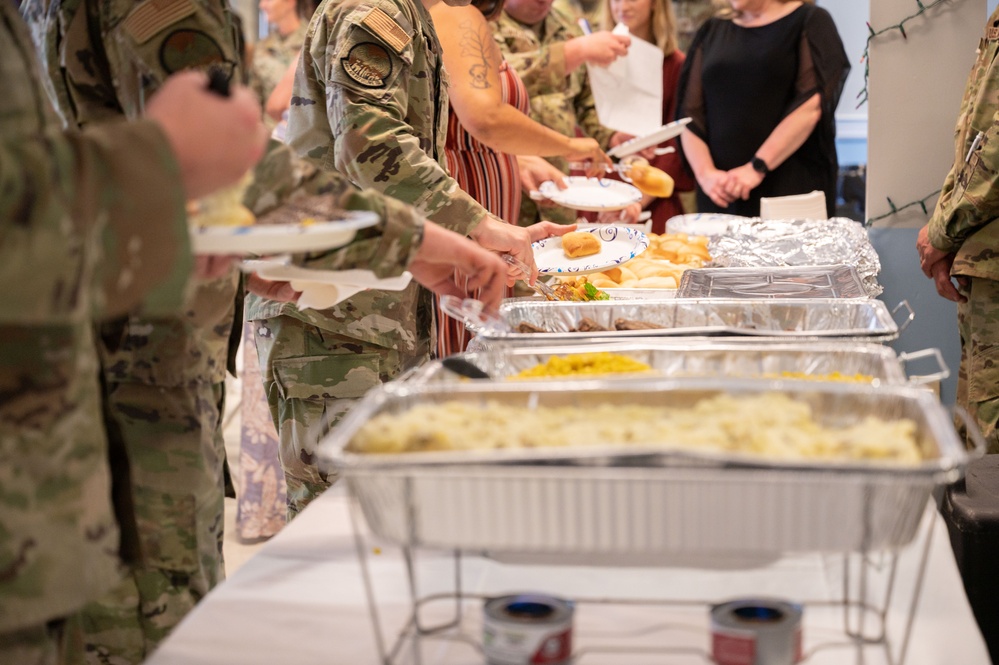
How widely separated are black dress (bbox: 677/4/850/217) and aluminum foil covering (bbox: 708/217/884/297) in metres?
1.27

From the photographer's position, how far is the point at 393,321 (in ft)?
5.86

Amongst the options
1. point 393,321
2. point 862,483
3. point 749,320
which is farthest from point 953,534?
point 393,321

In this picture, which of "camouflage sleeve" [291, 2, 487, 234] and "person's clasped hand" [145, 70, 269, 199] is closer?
"person's clasped hand" [145, 70, 269, 199]

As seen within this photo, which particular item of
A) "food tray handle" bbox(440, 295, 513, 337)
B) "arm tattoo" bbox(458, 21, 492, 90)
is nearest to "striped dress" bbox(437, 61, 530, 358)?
"arm tattoo" bbox(458, 21, 492, 90)

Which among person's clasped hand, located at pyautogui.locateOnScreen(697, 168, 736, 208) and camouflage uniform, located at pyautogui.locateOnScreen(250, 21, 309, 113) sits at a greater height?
camouflage uniform, located at pyautogui.locateOnScreen(250, 21, 309, 113)

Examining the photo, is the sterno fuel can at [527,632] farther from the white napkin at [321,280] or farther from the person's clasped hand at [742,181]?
the person's clasped hand at [742,181]

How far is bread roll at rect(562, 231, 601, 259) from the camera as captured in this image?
2.21m

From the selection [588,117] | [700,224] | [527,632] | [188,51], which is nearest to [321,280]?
[188,51]

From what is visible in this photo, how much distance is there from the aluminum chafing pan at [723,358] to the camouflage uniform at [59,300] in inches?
15.1

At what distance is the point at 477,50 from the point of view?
2.24 metres

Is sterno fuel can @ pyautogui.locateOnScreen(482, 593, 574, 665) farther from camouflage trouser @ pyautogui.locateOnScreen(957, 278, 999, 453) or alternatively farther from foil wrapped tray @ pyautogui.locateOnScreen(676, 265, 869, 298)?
camouflage trouser @ pyautogui.locateOnScreen(957, 278, 999, 453)

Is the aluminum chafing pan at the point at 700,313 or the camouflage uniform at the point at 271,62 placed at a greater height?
the camouflage uniform at the point at 271,62

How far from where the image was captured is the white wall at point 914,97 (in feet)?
9.11

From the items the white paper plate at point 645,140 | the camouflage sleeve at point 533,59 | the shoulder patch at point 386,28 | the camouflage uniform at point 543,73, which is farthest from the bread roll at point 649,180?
the shoulder patch at point 386,28
